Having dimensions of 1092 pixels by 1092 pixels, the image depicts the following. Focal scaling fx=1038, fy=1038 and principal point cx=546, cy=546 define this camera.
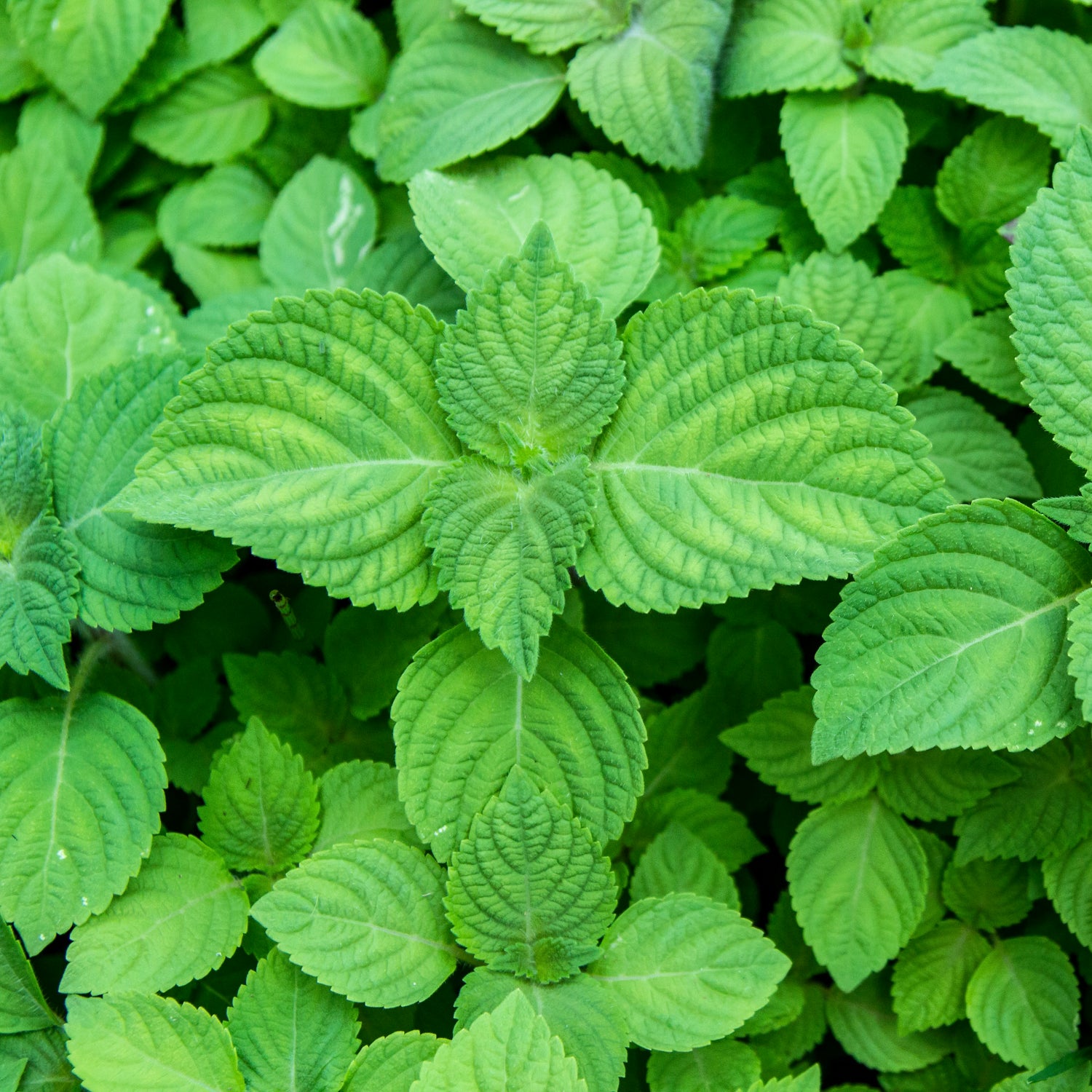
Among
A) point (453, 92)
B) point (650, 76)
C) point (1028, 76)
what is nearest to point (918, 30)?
point (1028, 76)

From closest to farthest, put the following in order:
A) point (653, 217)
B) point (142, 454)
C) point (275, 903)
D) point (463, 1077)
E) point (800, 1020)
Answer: point (463, 1077) < point (275, 903) < point (142, 454) < point (800, 1020) < point (653, 217)

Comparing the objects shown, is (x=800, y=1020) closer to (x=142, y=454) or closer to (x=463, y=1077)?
(x=463, y=1077)

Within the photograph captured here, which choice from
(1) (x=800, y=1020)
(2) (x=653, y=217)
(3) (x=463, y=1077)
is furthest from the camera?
(2) (x=653, y=217)

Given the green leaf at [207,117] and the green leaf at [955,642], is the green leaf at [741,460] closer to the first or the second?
the green leaf at [955,642]

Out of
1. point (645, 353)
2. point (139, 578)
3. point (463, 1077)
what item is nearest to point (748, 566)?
point (645, 353)

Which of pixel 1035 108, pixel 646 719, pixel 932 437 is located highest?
pixel 1035 108

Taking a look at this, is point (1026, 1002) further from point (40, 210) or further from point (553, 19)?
point (40, 210)

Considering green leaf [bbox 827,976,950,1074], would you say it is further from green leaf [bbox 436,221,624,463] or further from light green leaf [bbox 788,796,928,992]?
green leaf [bbox 436,221,624,463]
